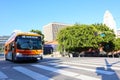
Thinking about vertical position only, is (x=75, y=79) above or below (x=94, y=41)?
below

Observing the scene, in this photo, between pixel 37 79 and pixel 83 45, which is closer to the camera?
pixel 37 79

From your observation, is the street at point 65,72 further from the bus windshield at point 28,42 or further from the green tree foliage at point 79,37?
the green tree foliage at point 79,37

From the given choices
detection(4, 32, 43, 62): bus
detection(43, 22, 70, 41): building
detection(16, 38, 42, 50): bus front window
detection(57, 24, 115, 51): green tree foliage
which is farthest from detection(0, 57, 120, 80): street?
detection(43, 22, 70, 41): building

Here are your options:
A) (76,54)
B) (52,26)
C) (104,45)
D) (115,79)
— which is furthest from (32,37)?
(52,26)

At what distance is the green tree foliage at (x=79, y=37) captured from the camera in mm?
58125

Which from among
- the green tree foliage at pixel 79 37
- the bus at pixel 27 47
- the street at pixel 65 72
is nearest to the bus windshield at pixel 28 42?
the bus at pixel 27 47

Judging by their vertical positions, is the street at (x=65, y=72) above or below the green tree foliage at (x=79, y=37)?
below

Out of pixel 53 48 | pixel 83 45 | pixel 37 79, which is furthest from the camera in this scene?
pixel 53 48

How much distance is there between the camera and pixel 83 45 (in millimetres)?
58250

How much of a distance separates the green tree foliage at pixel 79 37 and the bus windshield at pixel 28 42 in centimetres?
3596

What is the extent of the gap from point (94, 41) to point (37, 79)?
48.6 m

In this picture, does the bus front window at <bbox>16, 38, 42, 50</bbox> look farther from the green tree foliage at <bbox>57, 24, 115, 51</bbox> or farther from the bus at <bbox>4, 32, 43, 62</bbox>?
the green tree foliage at <bbox>57, 24, 115, 51</bbox>

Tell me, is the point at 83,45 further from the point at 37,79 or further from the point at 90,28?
the point at 37,79

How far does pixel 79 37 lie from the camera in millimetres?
58281
